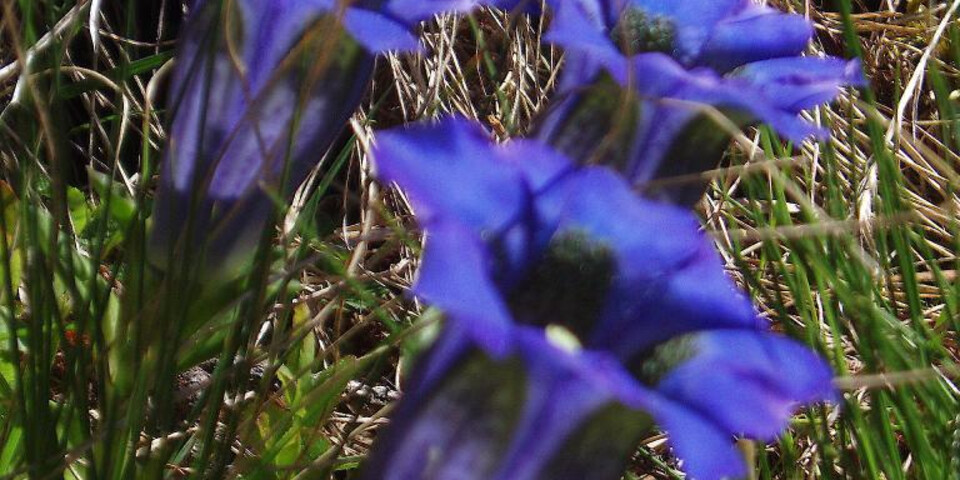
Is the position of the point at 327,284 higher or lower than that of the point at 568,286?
lower

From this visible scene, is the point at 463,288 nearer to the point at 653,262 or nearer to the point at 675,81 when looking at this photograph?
the point at 653,262

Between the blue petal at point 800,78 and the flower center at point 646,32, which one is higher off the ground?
the flower center at point 646,32

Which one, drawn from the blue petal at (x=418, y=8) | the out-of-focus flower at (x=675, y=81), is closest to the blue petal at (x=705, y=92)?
the out-of-focus flower at (x=675, y=81)

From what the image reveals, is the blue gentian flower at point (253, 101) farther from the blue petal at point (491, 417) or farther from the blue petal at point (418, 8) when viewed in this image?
the blue petal at point (491, 417)

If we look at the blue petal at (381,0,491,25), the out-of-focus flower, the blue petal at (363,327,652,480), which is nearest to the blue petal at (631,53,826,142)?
the out-of-focus flower

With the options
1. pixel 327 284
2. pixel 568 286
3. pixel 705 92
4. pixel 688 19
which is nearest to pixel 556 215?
pixel 568 286

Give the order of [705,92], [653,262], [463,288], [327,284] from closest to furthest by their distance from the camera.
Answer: [463,288]
[653,262]
[705,92]
[327,284]

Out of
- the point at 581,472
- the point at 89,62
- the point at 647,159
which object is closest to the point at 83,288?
the point at 89,62
